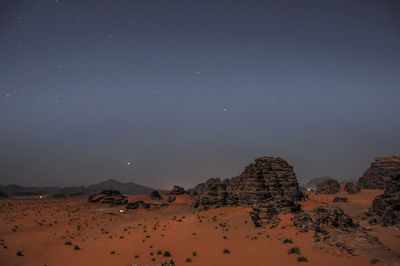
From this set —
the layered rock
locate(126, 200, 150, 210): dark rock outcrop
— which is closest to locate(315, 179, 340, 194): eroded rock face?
the layered rock

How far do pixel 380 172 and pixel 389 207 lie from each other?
2539 inches

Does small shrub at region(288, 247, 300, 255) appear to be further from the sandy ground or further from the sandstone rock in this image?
the sandstone rock

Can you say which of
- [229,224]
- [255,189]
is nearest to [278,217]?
[229,224]

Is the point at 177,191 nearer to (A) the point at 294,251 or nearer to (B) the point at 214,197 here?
(B) the point at 214,197

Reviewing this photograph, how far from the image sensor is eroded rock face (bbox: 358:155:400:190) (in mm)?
77562

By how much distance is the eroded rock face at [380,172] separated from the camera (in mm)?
77562

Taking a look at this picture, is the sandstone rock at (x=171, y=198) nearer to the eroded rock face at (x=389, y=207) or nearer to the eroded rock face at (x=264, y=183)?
the eroded rock face at (x=264, y=183)

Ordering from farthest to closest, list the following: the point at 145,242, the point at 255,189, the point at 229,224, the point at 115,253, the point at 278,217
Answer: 1. the point at 255,189
2. the point at 229,224
3. the point at 278,217
4. the point at 145,242
5. the point at 115,253

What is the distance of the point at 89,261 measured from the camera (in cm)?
2570

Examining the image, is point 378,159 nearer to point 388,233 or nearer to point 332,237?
point 388,233

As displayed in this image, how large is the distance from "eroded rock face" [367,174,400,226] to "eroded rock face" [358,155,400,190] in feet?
178

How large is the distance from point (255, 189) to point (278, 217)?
1801 cm

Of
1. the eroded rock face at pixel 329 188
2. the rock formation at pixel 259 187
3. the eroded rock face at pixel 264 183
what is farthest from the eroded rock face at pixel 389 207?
the eroded rock face at pixel 329 188

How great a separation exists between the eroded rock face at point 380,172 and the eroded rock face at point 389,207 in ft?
178
